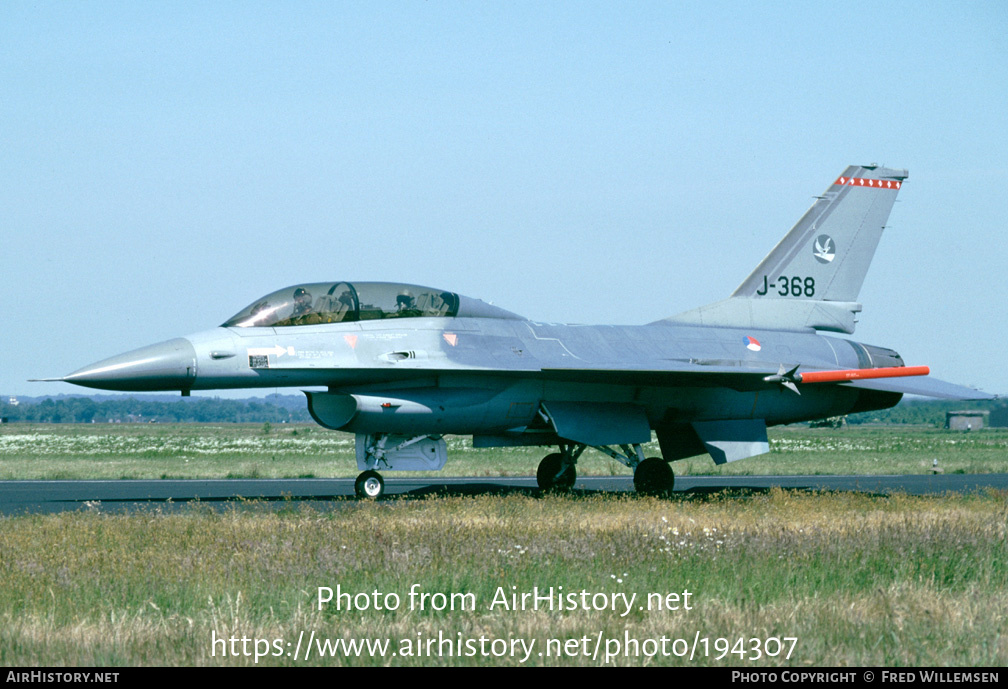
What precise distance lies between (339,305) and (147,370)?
10.1 ft

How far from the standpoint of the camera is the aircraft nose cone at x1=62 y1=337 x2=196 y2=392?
14.3m

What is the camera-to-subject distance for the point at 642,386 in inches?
711

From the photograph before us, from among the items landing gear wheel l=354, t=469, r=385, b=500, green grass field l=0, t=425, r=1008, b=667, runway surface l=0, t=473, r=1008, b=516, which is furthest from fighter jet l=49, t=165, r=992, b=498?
green grass field l=0, t=425, r=1008, b=667

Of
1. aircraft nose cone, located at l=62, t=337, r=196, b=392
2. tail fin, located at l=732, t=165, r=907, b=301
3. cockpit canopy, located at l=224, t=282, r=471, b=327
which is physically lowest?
aircraft nose cone, located at l=62, t=337, r=196, b=392

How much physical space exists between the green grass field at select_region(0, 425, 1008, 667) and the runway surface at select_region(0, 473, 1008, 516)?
3290 millimetres

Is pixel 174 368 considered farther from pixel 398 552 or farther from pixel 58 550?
pixel 398 552

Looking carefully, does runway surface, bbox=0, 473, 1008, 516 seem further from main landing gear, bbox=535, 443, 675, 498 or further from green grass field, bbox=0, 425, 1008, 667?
green grass field, bbox=0, 425, 1008, 667

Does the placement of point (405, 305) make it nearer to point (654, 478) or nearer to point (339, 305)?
point (339, 305)

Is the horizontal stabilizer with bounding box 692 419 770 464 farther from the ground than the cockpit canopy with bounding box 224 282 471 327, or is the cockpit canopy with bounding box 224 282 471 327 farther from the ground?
the cockpit canopy with bounding box 224 282 471 327

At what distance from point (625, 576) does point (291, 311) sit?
868 centimetres

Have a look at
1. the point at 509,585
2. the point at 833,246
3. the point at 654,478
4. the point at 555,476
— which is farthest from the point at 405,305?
the point at 833,246

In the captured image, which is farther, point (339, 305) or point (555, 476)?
point (555, 476)

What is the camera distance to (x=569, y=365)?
55.8 ft
